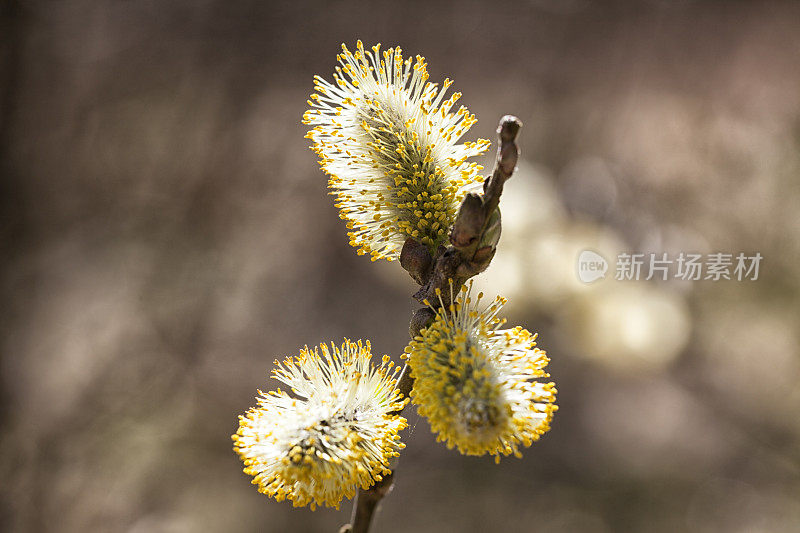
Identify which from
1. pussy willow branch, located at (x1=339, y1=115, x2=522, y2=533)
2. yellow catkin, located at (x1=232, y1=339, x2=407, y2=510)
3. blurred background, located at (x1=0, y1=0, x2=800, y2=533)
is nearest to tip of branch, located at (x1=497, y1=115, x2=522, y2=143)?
pussy willow branch, located at (x1=339, y1=115, x2=522, y2=533)

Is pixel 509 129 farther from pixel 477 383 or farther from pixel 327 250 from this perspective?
pixel 327 250

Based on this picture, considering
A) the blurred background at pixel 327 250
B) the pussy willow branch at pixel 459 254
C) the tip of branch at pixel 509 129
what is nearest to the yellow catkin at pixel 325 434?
the pussy willow branch at pixel 459 254

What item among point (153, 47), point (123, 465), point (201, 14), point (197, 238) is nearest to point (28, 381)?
point (123, 465)

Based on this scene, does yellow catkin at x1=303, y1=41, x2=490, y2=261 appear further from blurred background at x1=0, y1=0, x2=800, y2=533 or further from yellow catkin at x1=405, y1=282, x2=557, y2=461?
blurred background at x1=0, y1=0, x2=800, y2=533

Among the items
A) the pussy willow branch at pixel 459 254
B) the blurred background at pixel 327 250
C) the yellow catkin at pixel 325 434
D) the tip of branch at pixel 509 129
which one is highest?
the blurred background at pixel 327 250

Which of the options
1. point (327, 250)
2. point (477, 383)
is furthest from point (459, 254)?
point (327, 250)

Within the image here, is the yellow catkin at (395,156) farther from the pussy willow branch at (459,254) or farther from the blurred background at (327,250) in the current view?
the blurred background at (327,250)

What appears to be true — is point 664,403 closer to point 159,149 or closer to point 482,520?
point 482,520
